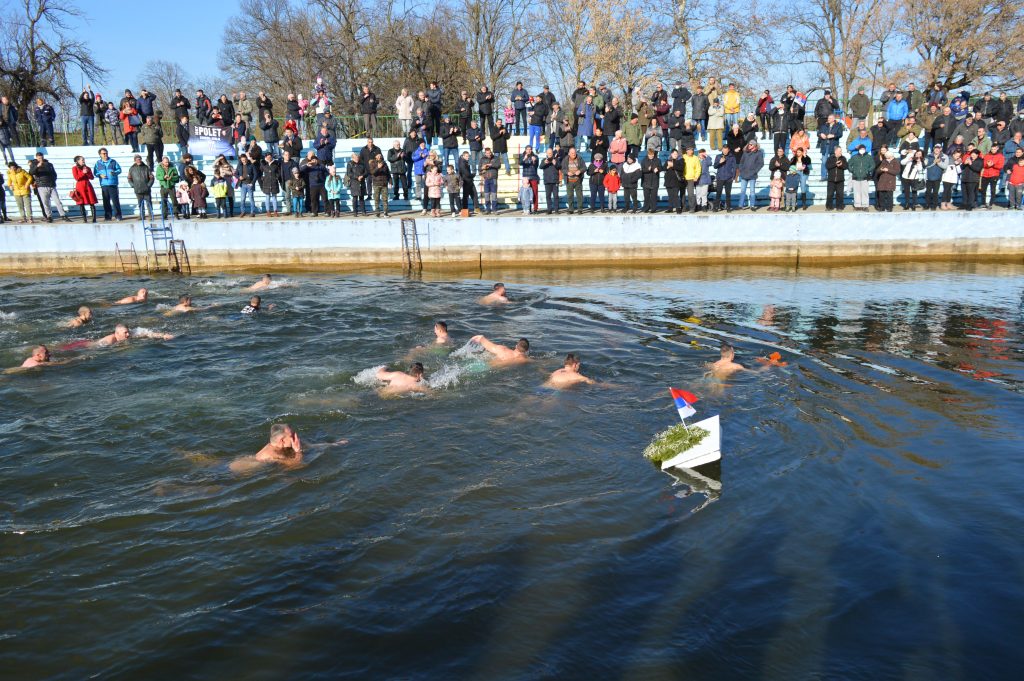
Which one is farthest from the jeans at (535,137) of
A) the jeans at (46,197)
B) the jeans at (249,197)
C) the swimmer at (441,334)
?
the jeans at (46,197)

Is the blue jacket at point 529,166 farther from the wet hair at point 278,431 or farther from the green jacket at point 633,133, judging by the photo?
the wet hair at point 278,431

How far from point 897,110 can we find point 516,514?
23.1m

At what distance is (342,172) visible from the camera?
28.6 m

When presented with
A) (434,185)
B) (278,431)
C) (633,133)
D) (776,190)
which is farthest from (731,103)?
(278,431)

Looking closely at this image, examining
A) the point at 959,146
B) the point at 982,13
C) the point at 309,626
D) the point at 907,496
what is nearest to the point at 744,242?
the point at 959,146

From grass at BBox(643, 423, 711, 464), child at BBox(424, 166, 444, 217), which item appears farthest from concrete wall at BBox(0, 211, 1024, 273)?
grass at BBox(643, 423, 711, 464)

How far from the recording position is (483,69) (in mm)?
44062

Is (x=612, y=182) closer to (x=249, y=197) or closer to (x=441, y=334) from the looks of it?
(x=441, y=334)

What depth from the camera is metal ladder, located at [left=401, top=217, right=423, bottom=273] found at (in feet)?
77.5

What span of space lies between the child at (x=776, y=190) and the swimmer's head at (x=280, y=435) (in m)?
18.1

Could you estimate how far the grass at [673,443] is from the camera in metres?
9.44

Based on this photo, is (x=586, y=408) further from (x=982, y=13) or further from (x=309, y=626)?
(x=982, y=13)

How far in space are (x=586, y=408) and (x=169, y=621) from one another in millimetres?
6419

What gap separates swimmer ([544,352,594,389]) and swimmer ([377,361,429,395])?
6.40ft
